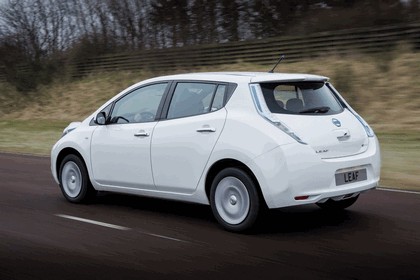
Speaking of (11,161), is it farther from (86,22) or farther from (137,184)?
(86,22)

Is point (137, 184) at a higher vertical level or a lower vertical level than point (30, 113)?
higher

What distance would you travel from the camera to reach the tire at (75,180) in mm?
8328

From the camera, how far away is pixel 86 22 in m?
35.2

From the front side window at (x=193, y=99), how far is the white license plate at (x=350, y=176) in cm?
143

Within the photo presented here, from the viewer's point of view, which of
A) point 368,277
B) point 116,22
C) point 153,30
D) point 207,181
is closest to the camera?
point 368,277

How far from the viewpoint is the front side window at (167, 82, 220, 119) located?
693cm

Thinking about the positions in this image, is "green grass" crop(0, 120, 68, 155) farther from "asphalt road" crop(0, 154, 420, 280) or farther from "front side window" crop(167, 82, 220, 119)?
"front side window" crop(167, 82, 220, 119)

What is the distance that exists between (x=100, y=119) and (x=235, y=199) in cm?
240


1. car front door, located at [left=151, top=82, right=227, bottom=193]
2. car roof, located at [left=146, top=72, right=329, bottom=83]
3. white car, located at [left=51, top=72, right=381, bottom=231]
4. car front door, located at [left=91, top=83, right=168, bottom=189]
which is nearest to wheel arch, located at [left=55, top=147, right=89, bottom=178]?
car front door, located at [left=91, top=83, right=168, bottom=189]

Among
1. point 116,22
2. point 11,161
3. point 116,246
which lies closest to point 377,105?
point 11,161

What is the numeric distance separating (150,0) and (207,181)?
25.8m

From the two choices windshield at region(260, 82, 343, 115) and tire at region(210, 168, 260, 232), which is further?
windshield at region(260, 82, 343, 115)

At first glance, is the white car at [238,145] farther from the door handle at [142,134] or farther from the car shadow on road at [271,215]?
the car shadow on road at [271,215]

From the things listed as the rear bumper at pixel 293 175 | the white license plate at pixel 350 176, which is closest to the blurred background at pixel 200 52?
the white license plate at pixel 350 176
